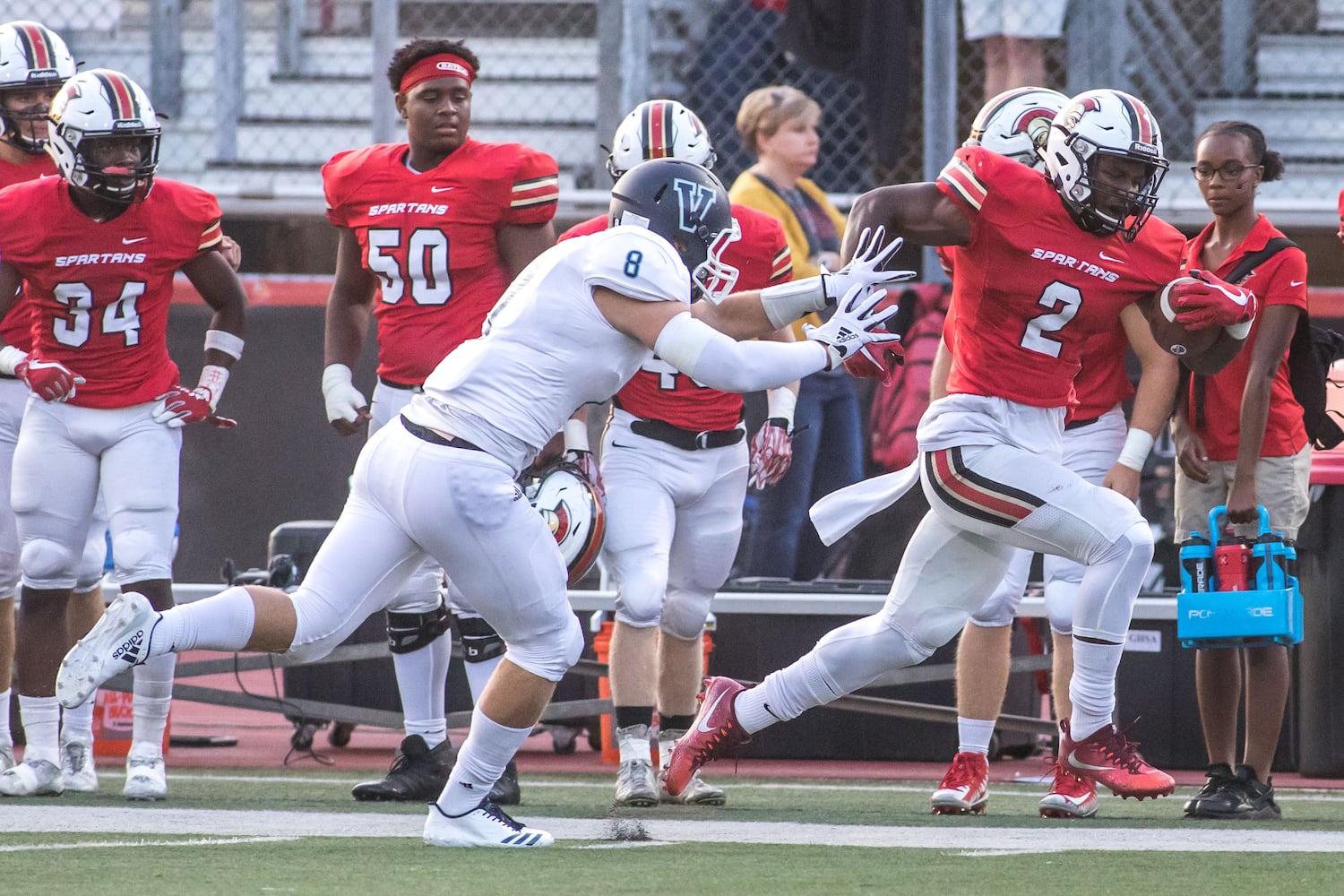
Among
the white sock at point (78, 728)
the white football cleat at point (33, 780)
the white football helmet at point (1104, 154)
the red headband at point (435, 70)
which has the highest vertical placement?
the red headband at point (435, 70)

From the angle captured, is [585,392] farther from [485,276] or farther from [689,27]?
[689,27]

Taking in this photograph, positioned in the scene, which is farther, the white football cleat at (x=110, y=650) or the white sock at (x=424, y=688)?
the white sock at (x=424, y=688)

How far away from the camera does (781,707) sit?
16.5 feet

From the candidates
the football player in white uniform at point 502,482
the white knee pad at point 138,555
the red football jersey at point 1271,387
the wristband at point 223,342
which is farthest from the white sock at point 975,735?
the wristband at point 223,342

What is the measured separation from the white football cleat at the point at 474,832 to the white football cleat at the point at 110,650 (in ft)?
2.40

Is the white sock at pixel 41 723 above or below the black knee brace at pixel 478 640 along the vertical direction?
below

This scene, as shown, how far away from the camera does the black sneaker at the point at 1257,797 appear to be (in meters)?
5.26

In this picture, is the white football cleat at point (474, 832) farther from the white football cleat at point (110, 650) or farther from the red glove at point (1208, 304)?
the red glove at point (1208, 304)

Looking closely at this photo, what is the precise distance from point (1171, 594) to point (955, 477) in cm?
266

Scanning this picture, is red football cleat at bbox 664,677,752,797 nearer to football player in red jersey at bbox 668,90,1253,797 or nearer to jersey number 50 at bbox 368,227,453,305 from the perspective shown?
football player in red jersey at bbox 668,90,1253,797

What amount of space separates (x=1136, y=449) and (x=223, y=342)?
2.72 metres

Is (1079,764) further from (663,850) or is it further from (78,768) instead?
(78,768)

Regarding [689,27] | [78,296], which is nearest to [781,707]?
[78,296]

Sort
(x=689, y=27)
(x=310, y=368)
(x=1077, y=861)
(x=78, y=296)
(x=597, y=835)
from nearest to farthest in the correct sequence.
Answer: (x=1077, y=861) → (x=597, y=835) → (x=78, y=296) → (x=310, y=368) → (x=689, y=27)
